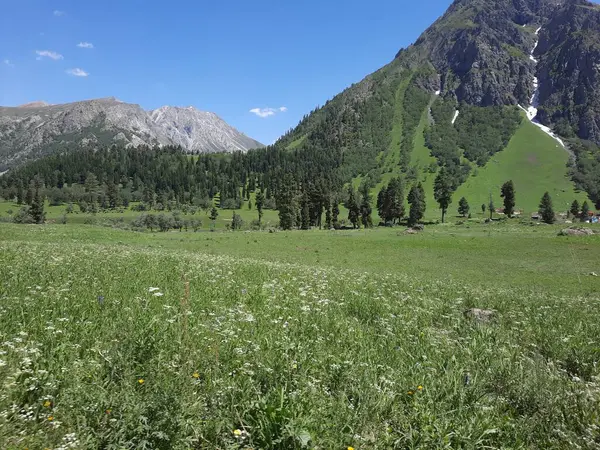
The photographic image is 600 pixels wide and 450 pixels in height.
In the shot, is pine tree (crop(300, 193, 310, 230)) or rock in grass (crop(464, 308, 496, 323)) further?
pine tree (crop(300, 193, 310, 230))

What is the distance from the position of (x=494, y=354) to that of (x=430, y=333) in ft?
5.43

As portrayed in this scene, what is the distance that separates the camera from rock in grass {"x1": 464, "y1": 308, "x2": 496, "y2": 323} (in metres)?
11.9

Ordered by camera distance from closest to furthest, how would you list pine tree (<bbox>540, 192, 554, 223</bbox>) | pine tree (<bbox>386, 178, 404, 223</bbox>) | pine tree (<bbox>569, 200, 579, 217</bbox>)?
pine tree (<bbox>540, 192, 554, 223</bbox>) → pine tree (<bbox>386, 178, 404, 223</bbox>) → pine tree (<bbox>569, 200, 579, 217</bbox>)

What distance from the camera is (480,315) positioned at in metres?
12.5

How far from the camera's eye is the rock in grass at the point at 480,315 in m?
11.9

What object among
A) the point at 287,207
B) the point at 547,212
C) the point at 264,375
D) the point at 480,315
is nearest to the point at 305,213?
the point at 287,207

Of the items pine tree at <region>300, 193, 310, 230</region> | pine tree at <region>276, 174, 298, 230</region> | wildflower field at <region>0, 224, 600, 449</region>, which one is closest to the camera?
wildflower field at <region>0, 224, 600, 449</region>

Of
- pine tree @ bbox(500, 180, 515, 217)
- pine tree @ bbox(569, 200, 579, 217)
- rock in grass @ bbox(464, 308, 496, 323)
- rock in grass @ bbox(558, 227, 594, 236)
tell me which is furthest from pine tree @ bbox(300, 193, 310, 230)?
pine tree @ bbox(569, 200, 579, 217)

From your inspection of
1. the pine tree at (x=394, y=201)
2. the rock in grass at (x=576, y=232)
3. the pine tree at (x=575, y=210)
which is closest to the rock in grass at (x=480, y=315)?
the rock in grass at (x=576, y=232)

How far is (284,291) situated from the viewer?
12.5 metres

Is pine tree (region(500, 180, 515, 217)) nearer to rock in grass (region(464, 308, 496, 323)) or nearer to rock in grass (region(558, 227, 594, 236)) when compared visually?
rock in grass (region(558, 227, 594, 236))

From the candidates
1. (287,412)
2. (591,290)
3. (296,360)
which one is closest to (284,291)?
(296,360)

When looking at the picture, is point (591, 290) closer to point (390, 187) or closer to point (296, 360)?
point (296, 360)

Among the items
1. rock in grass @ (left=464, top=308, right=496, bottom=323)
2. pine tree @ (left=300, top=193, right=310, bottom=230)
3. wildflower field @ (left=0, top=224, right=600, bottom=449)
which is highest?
Result: pine tree @ (left=300, top=193, right=310, bottom=230)
